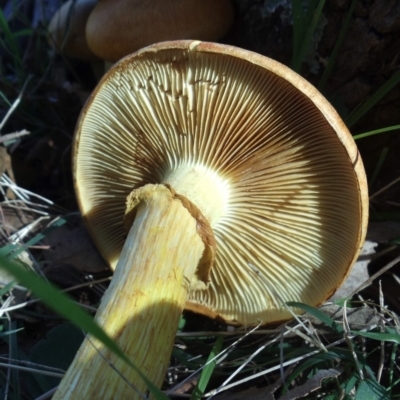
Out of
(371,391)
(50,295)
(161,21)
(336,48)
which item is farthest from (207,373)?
(161,21)

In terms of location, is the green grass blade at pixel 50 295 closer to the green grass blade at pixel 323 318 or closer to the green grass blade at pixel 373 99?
the green grass blade at pixel 323 318

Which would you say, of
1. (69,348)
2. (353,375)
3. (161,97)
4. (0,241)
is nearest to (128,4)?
(161,97)

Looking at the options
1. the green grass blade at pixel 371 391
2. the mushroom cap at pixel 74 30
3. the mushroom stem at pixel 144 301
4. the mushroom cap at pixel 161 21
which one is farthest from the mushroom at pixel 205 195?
the mushroom cap at pixel 74 30

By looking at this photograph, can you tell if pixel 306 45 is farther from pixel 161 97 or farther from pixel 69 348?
pixel 69 348

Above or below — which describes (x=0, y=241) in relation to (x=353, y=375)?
below

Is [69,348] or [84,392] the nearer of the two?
[84,392]

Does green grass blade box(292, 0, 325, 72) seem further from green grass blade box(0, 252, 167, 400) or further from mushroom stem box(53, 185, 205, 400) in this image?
green grass blade box(0, 252, 167, 400)

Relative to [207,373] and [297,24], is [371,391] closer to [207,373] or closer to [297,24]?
[207,373]
